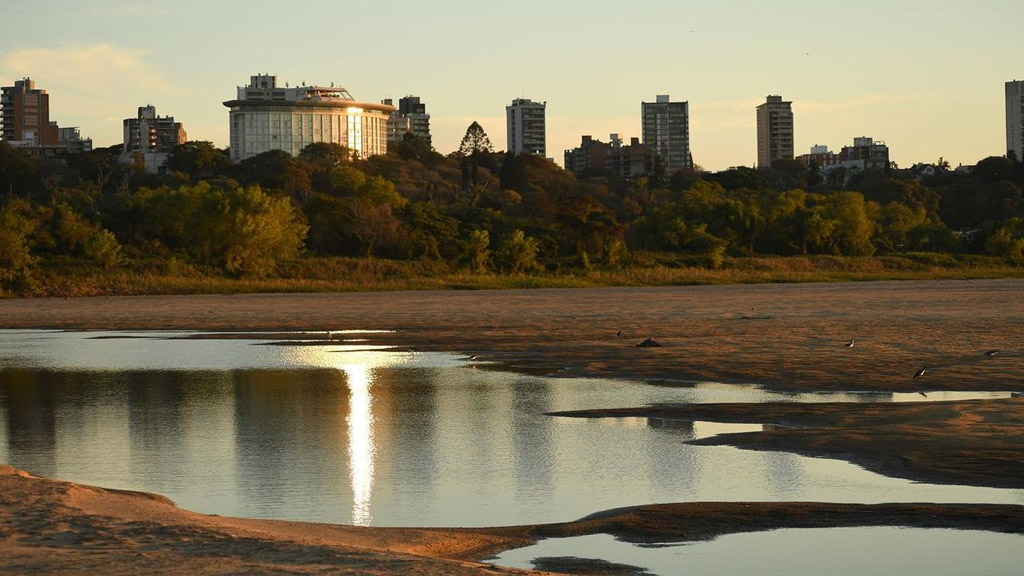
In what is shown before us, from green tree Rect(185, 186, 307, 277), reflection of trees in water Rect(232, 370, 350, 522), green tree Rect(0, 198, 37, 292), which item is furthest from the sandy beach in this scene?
green tree Rect(185, 186, 307, 277)

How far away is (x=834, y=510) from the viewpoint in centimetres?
1265

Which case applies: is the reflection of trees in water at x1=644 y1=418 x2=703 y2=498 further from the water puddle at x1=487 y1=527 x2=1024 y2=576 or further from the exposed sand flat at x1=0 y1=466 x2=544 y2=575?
the exposed sand flat at x1=0 y1=466 x2=544 y2=575

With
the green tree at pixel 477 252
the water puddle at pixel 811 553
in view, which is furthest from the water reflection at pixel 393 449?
the green tree at pixel 477 252

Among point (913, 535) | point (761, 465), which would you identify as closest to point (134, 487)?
point (761, 465)

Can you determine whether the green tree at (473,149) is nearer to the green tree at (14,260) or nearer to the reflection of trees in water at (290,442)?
the green tree at (14,260)

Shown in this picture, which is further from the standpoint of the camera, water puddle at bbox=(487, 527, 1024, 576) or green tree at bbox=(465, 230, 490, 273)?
green tree at bbox=(465, 230, 490, 273)

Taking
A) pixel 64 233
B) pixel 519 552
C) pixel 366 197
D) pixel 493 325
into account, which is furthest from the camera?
pixel 366 197

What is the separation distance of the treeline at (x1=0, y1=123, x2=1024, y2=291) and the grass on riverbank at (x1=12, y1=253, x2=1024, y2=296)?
940 mm

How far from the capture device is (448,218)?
9175cm

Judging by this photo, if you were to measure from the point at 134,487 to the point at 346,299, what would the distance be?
158ft

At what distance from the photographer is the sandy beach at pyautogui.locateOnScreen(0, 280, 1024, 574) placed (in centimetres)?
1070

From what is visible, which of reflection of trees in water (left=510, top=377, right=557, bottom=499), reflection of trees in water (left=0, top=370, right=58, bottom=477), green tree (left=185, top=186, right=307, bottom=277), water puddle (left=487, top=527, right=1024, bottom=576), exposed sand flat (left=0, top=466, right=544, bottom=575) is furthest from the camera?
green tree (left=185, top=186, right=307, bottom=277)

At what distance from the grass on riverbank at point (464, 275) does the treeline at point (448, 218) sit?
94 cm

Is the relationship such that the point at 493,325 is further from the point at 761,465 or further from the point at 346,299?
the point at 761,465
